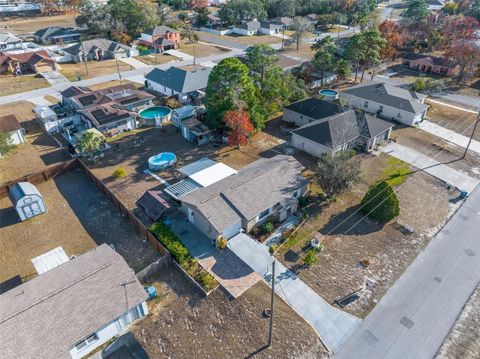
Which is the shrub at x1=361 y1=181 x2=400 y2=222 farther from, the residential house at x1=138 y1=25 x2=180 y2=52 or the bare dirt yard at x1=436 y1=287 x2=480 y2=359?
the residential house at x1=138 y1=25 x2=180 y2=52

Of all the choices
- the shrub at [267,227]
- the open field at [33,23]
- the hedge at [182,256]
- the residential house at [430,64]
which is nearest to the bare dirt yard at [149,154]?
the hedge at [182,256]

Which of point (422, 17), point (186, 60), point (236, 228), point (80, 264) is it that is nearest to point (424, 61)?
point (422, 17)

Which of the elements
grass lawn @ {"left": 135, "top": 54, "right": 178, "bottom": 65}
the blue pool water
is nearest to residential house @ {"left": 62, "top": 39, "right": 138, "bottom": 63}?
grass lawn @ {"left": 135, "top": 54, "right": 178, "bottom": 65}

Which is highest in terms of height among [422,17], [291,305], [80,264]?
[422,17]

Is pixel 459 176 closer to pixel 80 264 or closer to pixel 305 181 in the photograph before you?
pixel 305 181

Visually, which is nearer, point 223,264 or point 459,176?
point 223,264

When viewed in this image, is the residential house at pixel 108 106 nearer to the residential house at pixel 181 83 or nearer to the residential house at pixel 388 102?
the residential house at pixel 181 83
